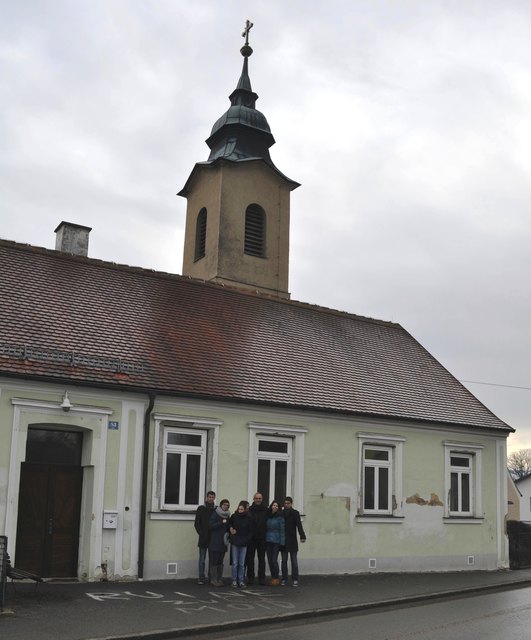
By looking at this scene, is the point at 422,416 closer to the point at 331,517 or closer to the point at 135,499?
the point at 331,517

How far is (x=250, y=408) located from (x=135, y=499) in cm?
337

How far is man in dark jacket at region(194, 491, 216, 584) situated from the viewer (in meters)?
16.1

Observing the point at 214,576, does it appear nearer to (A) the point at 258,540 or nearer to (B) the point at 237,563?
(B) the point at 237,563

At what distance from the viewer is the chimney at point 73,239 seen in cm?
2252

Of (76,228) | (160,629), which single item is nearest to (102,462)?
(160,629)

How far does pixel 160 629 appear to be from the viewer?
11.2 metres

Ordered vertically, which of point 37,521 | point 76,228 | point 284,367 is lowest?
point 37,521

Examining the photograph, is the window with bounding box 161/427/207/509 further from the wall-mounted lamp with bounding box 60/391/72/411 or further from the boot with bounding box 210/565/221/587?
the wall-mounted lamp with bounding box 60/391/72/411

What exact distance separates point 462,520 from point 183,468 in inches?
335

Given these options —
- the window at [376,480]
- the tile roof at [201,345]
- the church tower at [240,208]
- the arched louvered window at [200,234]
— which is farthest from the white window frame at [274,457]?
the arched louvered window at [200,234]

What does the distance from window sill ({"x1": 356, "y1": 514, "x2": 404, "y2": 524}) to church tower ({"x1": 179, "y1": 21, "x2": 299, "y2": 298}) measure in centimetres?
1401

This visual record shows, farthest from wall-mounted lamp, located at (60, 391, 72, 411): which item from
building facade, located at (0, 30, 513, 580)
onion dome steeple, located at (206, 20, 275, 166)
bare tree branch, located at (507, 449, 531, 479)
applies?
bare tree branch, located at (507, 449, 531, 479)

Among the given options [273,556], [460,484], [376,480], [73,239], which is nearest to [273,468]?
[273,556]

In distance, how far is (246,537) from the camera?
1617 cm
